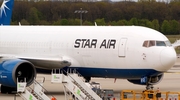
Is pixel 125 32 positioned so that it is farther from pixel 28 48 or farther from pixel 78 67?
pixel 28 48

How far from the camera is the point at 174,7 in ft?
282

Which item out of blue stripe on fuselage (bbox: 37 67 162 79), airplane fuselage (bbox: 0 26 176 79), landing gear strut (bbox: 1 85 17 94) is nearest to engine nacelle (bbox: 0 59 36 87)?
airplane fuselage (bbox: 0 26 176 79)

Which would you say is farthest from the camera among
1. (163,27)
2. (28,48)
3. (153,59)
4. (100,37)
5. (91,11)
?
(91,11)

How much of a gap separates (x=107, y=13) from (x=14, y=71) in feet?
188

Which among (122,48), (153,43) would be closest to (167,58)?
(153,43)

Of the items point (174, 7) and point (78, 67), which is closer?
point (78, 67)

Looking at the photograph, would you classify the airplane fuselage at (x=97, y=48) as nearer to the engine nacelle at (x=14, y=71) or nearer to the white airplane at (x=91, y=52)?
the white airplane at (x=91, y=52)

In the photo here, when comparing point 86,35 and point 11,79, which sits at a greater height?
point 86,35

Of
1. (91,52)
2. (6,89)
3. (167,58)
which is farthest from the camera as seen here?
(6,89)

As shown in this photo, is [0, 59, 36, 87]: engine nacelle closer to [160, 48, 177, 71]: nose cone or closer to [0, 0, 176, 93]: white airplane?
[0, 0, 176, 93]: white airplane

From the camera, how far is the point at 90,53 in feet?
89.8

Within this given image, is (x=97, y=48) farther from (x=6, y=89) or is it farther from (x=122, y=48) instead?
(x=6, y=89)

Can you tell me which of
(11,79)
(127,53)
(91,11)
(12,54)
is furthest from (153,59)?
(91,11)

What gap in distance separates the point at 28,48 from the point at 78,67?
3078mm
